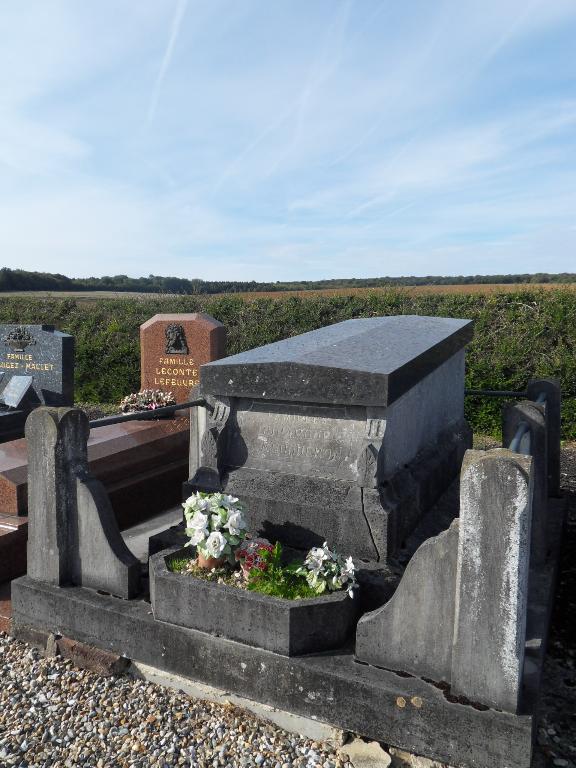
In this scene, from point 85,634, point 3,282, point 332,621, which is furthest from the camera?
point 3,282

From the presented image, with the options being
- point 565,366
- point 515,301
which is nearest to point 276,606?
point 565,366

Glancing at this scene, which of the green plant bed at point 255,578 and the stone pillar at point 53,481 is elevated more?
the stone pillar at point 53,481

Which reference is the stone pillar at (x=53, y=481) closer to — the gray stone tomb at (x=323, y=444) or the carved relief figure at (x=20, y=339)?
the gray stone tomb at (x=323, y=444)

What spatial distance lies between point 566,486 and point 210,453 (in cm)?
476

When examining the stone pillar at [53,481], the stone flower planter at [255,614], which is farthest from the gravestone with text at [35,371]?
the stone flower planter at [255,614]

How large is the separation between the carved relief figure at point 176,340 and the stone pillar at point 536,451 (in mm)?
4098

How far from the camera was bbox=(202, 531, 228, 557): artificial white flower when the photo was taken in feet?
9.24

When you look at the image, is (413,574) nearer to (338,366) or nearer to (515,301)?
(338,366)

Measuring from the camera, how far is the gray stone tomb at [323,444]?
3.25m

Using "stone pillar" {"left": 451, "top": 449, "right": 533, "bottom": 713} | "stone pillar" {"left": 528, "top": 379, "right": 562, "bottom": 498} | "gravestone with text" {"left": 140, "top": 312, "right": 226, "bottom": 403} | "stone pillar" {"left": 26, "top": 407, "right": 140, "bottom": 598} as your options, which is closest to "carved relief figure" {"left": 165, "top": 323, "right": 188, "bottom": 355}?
"gravestone with text" {"left": 140, "top": 312, "right": 226, "bottom": 403}

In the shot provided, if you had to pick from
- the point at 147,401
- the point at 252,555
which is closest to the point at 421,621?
the point at 252,555

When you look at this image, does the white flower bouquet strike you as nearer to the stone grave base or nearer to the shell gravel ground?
the stone grave base

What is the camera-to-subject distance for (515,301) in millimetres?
9953

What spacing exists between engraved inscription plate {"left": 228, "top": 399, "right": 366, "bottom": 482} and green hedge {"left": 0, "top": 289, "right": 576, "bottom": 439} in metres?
6.44
